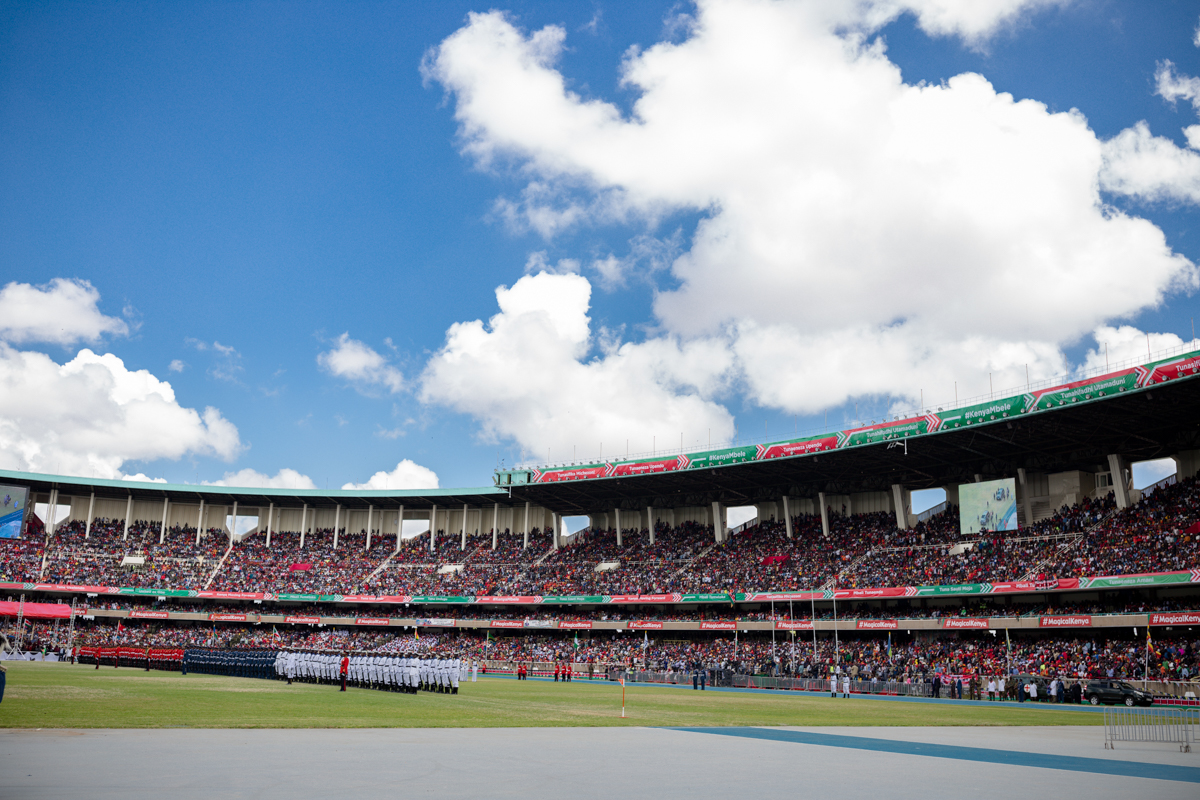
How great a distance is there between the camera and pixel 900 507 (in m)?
66.1

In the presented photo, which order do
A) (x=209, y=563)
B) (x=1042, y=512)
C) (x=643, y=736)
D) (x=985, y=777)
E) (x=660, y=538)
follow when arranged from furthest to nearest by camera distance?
1. (x=209, y=563)
2. (x=660, y=538)
3. (x=1042, y=512)
4. (x=643, y=736)
5. (x=985, y=777)


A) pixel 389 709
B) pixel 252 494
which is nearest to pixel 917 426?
pixel 389 709

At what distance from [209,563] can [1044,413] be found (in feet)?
233

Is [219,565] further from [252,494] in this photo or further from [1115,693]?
[1115,693]

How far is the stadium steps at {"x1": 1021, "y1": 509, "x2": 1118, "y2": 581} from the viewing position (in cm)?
5062

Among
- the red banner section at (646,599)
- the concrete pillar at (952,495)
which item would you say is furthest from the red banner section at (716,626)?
the concrete pillar at (952,495)

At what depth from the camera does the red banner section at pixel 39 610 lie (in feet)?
240

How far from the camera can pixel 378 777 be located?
39.3 feet

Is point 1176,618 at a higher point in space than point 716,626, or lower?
higher

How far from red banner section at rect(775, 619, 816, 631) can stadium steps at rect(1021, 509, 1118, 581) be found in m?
13.0

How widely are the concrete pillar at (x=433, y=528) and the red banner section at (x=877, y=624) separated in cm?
4456

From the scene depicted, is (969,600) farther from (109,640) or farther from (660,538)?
(109,640)

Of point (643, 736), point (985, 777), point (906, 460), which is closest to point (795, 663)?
point (906, 460)

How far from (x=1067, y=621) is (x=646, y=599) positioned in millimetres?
29241
